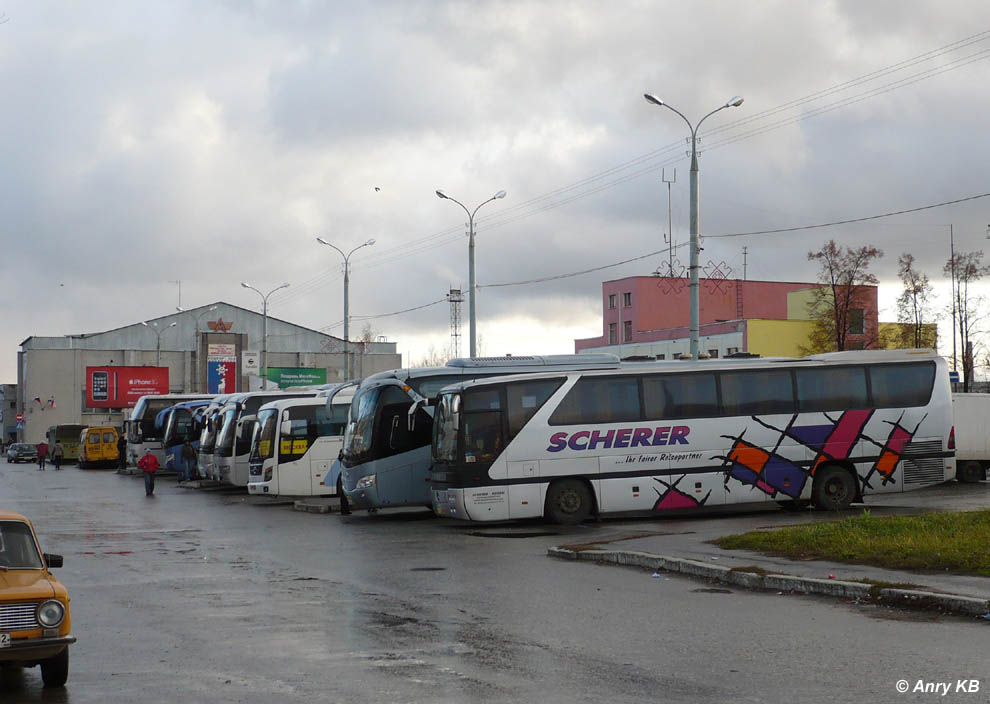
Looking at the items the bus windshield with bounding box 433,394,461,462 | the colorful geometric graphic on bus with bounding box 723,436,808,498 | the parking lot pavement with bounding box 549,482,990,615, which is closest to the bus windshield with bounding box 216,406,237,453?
the bus windshield with bounding box 433,394,461,462

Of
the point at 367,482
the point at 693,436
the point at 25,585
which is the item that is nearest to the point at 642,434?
the point at 693,436

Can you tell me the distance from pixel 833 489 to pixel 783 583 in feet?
40.3

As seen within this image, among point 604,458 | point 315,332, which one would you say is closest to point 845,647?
point 604,458

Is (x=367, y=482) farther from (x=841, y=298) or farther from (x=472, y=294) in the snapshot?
(x=841, y=298)

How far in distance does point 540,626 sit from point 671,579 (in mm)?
3941

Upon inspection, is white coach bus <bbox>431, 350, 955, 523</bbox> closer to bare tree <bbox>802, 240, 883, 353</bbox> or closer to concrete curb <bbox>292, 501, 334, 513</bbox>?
concrete curb <bbox>292, 501, 334, 513</bbox>

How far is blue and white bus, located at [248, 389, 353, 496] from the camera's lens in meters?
33.2

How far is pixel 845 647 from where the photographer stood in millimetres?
9484

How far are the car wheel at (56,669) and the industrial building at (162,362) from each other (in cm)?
8400

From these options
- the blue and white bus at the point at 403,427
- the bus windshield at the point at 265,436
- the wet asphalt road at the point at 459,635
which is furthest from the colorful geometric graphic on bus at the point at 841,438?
the bus windshield at the point at 265,436

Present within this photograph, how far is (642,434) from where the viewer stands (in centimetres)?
2377

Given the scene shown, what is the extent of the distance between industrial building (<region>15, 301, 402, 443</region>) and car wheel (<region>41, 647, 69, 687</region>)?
84.0 m

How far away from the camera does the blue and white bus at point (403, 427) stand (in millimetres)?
25812

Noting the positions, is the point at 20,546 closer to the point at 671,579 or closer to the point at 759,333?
the point at 671,579
